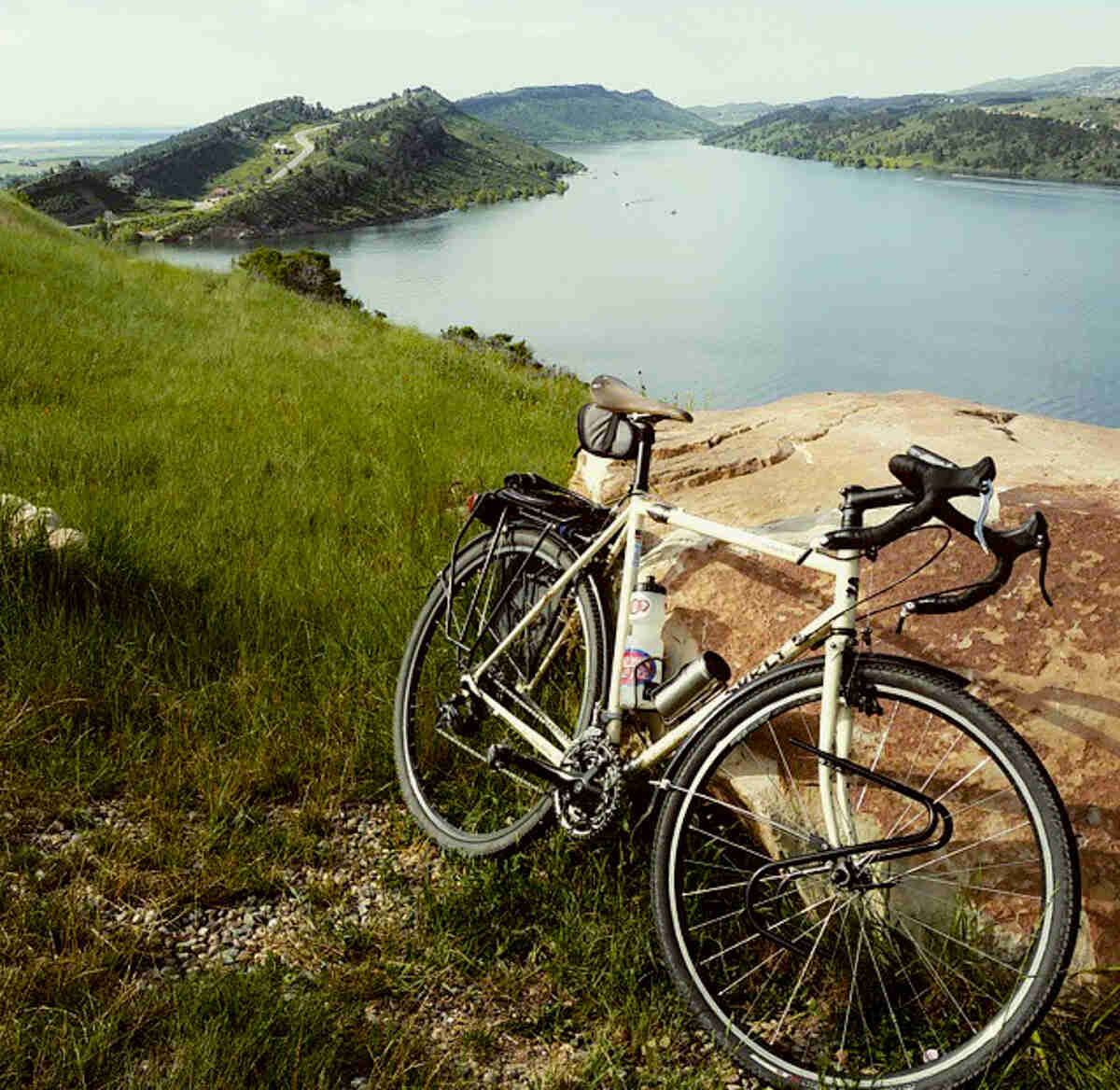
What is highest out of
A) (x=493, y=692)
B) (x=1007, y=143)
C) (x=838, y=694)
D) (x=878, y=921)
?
(x=1007, y=143)

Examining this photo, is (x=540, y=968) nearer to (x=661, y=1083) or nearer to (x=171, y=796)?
(x=661, y=1083)

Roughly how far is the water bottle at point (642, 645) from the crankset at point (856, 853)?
737 millimetres

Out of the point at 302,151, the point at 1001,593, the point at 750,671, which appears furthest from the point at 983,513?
the point at 302,151

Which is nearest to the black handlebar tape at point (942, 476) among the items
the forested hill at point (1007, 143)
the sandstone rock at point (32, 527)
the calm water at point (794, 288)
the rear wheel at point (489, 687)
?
the rear wheel at point (489, 687)

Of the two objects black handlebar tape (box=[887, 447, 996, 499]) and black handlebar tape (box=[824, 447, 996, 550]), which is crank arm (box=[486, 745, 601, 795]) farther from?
black handlebar tape (box=[887, 447, 996, 499])

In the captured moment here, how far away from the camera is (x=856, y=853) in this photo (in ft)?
7.85

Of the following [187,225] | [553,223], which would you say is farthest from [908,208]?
[187,225]

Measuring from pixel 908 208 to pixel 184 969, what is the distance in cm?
12624

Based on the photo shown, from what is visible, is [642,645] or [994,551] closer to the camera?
[994,551]

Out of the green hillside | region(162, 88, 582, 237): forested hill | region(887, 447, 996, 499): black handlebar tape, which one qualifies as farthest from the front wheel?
the green hillside

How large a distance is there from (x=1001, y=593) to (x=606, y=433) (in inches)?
57.8

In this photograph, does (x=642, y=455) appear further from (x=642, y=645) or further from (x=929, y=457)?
(x=929, y=457)

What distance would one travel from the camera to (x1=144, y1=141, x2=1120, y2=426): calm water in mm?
50938

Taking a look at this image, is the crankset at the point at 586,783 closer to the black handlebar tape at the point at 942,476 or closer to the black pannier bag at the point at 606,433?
the black pannier bag at the point at 606,433
